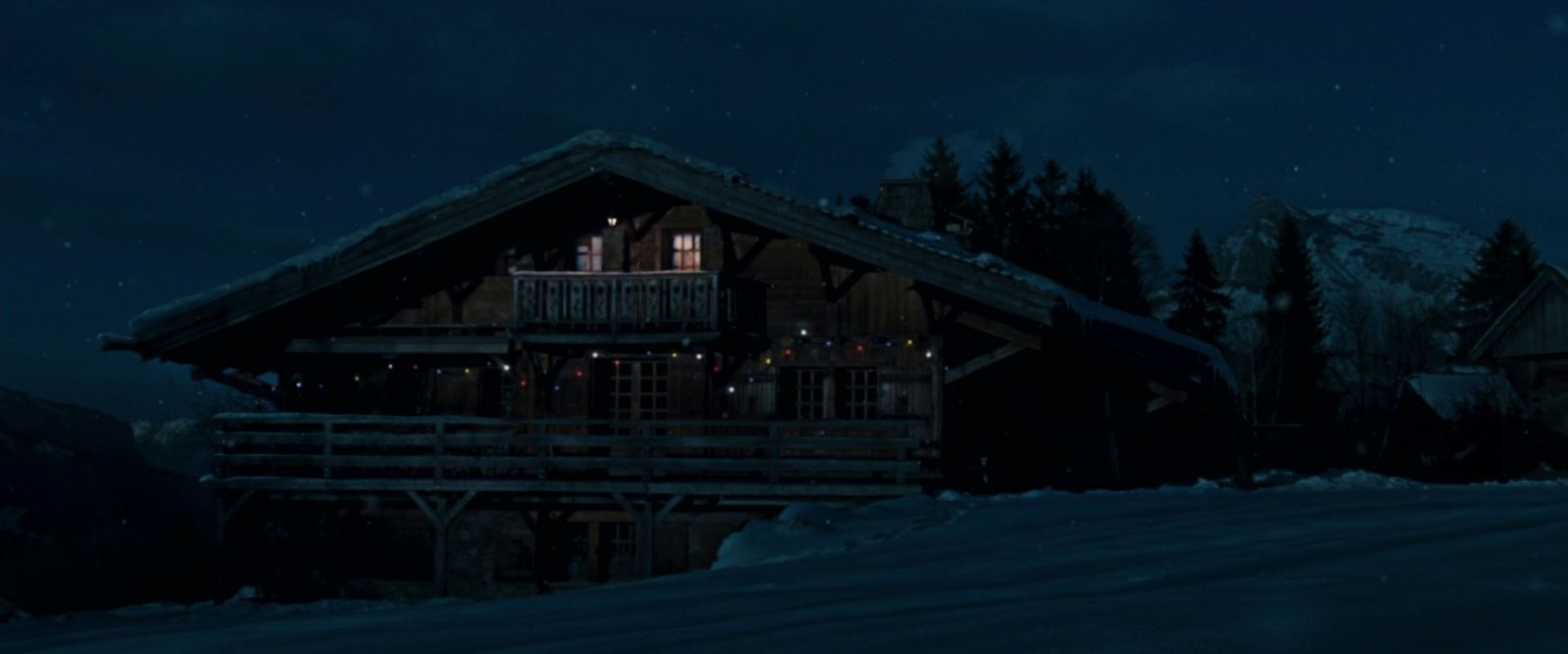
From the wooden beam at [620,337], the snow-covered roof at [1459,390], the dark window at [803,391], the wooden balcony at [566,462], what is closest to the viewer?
the wooden balcony at [566,462]

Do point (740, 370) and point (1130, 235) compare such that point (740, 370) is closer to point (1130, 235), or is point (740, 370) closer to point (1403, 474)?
point (1403, 474)

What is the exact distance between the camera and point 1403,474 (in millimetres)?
40594

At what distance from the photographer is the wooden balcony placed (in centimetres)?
1898

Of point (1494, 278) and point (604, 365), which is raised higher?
point (1494, 278)

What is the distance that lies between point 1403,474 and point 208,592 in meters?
34.4

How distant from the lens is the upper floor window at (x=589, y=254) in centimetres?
2386

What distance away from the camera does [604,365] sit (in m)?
23.6

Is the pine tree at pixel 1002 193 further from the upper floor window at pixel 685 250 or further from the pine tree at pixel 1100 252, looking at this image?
the upper floor window at pixel 685 250

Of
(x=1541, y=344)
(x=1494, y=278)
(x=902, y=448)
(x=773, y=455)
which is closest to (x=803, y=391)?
(x=773, y=455)

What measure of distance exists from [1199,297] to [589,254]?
3954 cm

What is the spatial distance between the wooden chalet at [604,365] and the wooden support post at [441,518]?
43 millimetres

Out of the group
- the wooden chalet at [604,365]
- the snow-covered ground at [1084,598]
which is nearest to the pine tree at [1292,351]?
the wooden chalet at [604,365]

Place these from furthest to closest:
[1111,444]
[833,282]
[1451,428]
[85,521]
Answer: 1. [1451,428]
2. [85,521]
3. [1111,444]
4. [833,282]

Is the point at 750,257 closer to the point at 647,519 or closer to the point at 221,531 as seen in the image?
the point at 647,519
